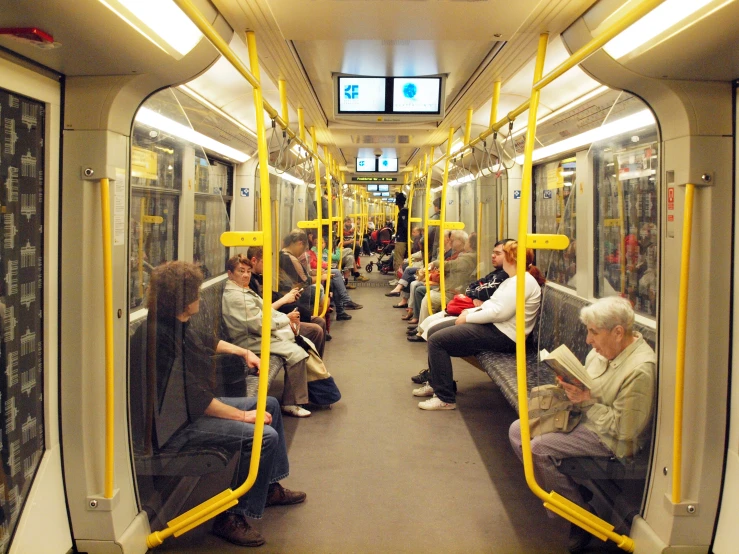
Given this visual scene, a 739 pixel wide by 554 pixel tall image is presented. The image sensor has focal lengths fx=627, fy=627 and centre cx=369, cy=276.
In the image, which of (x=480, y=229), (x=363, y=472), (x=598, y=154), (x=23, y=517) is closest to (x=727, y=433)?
(x=598, y=154)

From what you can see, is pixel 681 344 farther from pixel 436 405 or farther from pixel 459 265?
pixel 459 265

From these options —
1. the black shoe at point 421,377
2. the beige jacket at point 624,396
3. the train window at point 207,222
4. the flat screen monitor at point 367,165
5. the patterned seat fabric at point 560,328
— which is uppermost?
the flat screen monitor at point 367,165

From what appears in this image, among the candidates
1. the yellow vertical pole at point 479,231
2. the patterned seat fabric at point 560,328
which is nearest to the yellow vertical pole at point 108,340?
the patterned seat fabric at point 560,328

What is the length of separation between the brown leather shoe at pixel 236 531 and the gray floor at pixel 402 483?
0.04 m

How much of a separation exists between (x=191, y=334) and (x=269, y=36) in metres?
1.60

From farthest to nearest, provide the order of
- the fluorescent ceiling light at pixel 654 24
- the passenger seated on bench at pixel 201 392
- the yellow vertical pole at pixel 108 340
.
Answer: the passenger seated on bench at pixel 201 392
the yellow vertical pole at pixel 108 340
the fluorescent ceiling light at pixel 654 24

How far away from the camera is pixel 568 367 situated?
9.05 feet

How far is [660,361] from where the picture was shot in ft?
8.40

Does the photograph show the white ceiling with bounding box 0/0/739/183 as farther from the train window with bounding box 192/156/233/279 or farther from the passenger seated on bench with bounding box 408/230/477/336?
the passenger seated on bench with bounding box 408/230/477/336

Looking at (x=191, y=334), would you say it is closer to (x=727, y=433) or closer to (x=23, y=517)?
(x=23, y=517)

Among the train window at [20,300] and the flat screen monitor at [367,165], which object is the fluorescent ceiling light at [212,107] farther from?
the flat screen monitor at [367,165]

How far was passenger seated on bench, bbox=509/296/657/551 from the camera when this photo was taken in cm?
261

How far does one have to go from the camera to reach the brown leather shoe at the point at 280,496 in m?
3.19

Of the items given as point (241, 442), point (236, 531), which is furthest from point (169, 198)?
point (236, 531)
